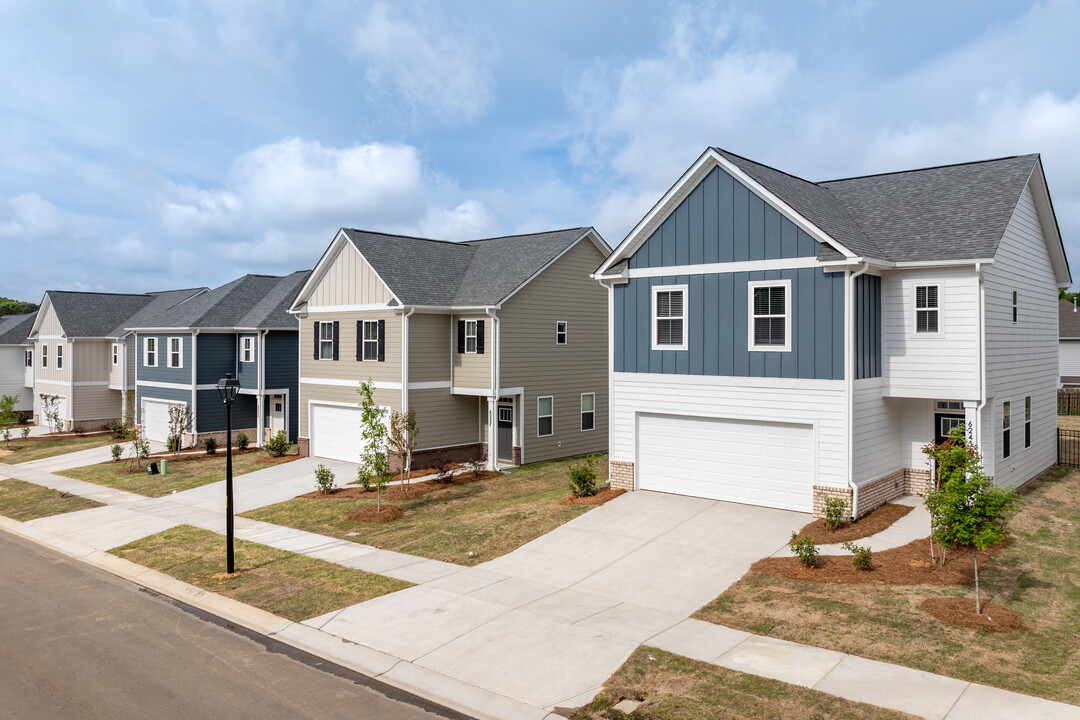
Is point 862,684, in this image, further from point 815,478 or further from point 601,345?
point 601,345

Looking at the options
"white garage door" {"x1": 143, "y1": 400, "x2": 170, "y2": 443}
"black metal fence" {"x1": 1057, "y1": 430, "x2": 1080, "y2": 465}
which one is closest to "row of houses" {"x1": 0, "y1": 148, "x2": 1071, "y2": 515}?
"black metal fence" {"x1": 1057, "y1": 430, "x2": 1080, "y2": 465}

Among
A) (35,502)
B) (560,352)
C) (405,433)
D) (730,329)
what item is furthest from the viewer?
(560,352)

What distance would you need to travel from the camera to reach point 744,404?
56.8 feet

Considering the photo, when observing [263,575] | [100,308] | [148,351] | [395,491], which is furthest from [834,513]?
[100,308]

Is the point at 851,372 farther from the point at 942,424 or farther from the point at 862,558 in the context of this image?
the point at 862,558

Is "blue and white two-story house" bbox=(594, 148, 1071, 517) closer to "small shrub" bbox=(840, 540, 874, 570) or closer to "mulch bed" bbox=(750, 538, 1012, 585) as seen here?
"mulch bed" bbox=(750, 538, 1012, 585)

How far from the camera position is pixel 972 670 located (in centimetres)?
916

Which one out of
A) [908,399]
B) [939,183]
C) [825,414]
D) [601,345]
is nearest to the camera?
[825,414]

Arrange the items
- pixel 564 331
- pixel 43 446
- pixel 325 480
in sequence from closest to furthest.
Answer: pixel 325 480 < pixel 564 331 < pixel 43 446

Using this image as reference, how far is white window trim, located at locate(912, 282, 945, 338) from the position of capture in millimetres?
16453

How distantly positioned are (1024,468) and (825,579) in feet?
35.2

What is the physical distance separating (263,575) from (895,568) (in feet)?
39.3

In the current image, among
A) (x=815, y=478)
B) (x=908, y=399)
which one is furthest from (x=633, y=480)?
(x=908, y=399)

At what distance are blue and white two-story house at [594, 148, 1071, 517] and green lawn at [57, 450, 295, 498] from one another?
15458 mm
